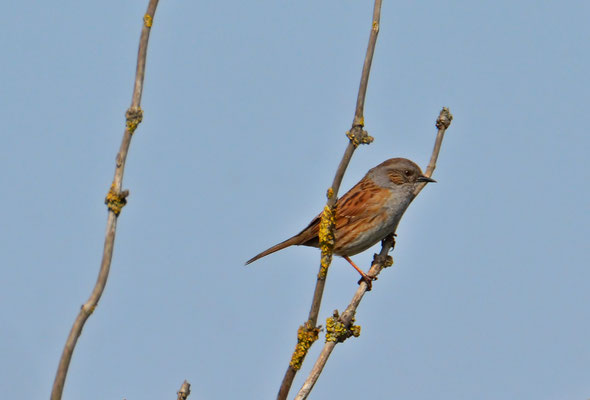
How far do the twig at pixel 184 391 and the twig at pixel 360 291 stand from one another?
642mm

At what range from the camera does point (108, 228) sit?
3.40 metres

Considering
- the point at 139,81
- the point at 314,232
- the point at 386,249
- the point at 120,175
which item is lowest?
the point at 120,175

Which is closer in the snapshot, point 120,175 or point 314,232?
point 120,175

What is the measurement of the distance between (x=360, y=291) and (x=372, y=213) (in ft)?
11.2

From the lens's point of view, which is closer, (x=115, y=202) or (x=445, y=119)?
(x=115, y=202)

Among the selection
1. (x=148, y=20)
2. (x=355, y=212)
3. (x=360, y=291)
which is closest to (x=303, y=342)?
(x=360, y=291)

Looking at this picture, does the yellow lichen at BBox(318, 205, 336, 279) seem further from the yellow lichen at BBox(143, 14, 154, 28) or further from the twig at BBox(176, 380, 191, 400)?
the yellow lichen at BBox(143, 14, 154, 28)

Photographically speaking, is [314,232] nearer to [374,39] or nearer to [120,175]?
[374,39]

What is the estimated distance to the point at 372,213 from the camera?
8766 mm

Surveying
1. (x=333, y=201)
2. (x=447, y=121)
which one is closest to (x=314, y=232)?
(x=447, y=121)

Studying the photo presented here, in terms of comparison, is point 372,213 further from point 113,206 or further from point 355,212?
point 113,206

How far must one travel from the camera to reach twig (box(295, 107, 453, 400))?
4.46 metres

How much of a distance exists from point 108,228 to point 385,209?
5.58 m

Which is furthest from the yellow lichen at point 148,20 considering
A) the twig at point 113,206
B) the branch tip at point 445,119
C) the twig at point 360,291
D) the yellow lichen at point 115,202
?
the branch tip at point 445,119
